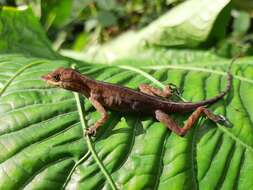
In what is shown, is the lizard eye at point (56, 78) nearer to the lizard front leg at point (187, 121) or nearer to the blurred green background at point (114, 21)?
the lizard front leg at point (187, 121)

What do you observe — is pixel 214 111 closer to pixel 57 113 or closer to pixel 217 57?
pixel 57 113

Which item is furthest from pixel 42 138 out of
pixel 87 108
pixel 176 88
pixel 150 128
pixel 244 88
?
pixel 244 88

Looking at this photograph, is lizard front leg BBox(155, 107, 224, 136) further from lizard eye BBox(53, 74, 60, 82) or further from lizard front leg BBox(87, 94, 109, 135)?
lizard eye BBox(53, 74, 60, 82)

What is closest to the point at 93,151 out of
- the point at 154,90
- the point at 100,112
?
the point at 100,112

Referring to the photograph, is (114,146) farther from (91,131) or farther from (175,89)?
(175,89)

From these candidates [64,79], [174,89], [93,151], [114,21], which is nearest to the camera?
[93,151]

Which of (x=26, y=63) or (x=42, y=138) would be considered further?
(x=26, y=63)
